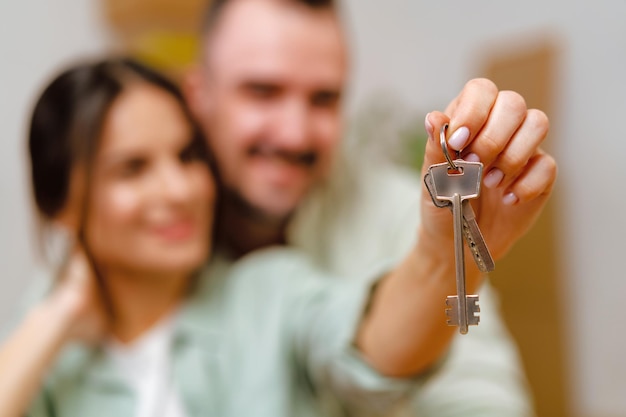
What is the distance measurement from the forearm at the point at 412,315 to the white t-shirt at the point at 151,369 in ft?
0.89

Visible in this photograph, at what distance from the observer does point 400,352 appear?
0.54 metres

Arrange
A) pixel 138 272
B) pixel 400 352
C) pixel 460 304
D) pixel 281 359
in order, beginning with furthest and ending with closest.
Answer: pixel 138 272, pixel 281 359, pixel 400 352, pixel 460 304

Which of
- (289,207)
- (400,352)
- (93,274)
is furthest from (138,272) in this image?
(400,352)

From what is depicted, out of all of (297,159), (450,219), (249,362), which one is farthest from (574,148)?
(450,219)

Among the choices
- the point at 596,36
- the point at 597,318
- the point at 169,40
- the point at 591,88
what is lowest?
the point at 597,318

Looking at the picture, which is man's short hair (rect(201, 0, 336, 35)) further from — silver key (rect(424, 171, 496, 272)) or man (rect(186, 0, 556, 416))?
silver key (rect(424, 171, 496, 272))

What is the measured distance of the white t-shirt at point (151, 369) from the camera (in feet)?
2.42

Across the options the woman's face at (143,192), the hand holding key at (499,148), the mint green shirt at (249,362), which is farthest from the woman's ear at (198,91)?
the hand holding key at (499,148)

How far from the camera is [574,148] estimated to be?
65.2 inches

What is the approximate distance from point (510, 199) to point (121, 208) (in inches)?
20.6

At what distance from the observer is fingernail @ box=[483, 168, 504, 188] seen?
390 mm

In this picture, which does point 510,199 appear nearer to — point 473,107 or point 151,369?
point 473,107

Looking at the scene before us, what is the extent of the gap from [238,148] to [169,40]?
28.4 inches

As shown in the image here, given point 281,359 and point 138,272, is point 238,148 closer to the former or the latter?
point 138,272
